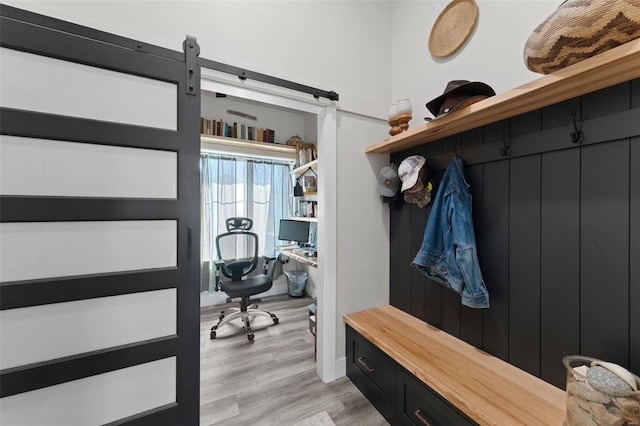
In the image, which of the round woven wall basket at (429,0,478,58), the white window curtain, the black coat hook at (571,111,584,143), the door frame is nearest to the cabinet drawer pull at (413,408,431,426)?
the door frame

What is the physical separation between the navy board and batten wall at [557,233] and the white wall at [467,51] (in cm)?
34

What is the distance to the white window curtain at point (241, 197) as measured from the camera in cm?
333

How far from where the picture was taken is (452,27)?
1.58 m

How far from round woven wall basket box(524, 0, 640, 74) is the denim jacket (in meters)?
0.64

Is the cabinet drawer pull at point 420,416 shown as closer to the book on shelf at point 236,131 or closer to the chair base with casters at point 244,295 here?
the chair base with casters at point 244,295

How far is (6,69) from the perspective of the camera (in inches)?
38.8

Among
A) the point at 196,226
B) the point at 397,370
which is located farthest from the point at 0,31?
the point at 397,370

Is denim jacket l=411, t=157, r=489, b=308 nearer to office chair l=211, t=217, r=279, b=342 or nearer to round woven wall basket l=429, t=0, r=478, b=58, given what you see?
round woven wall basket l=429, t=0, r=478, b=58

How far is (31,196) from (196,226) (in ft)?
2.11

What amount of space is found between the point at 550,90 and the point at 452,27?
0.97 meters

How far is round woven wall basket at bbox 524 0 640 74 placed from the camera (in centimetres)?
73

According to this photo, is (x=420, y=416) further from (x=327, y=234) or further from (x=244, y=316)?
(x=244, y=316)

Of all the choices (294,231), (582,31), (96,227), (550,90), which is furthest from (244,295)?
(582,31)

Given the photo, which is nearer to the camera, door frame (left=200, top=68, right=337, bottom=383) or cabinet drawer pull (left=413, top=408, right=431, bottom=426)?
cabinet drawer pull (left=413, top=408, right=431, bottom=426)
